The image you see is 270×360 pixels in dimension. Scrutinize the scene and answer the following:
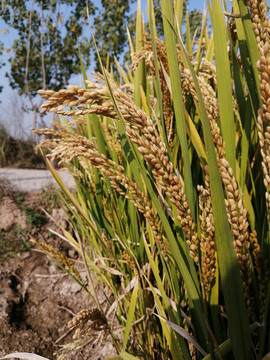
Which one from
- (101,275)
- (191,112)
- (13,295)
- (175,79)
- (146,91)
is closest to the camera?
(175,79)

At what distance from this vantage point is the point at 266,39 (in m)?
0.58

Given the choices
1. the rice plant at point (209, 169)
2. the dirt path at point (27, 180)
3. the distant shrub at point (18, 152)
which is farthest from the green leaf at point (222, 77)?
the distant shrub at point (18, 152)

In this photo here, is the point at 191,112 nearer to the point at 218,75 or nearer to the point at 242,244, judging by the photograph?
the point at 218,75

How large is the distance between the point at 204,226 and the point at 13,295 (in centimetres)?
236

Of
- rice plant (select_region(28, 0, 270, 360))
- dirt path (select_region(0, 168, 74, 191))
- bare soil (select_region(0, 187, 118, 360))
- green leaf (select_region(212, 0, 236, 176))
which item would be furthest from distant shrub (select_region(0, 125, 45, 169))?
green leaf (select_region(212, 0, 236, 176))

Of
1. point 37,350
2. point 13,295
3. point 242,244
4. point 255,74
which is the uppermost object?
point 255,74

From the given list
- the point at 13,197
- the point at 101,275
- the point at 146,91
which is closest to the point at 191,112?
the point at 146,91

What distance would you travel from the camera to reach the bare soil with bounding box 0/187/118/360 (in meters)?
2.13

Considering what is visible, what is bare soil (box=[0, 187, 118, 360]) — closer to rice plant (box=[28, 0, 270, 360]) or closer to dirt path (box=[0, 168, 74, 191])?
dirt path (box=[0, 168, 74, 191])

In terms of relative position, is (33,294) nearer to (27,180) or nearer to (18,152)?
(27,180)

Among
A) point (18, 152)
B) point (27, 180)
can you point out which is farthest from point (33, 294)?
point (18, 152)

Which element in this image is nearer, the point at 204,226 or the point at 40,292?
the point at 204,226

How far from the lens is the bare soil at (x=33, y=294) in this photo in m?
2.13

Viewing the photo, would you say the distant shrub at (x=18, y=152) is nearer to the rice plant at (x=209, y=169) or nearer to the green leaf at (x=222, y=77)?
the rice plant at (x=209, y=169)
